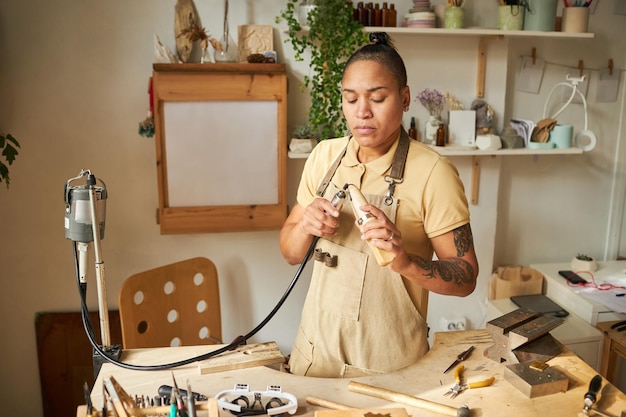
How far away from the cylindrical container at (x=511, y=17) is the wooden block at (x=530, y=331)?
1667 millimetres

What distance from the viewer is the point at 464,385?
1.49 meters

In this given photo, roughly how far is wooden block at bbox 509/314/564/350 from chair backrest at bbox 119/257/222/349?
136cm

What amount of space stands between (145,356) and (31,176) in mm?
1509

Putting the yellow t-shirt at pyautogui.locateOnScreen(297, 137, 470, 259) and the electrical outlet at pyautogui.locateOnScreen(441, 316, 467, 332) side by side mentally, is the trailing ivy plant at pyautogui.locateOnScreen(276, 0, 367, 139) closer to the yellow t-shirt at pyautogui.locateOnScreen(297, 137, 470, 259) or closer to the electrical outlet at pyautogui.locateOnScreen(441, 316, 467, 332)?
the yellow t-shirt at pyautogui.locateOnScreen(297, 137, 470, 259)

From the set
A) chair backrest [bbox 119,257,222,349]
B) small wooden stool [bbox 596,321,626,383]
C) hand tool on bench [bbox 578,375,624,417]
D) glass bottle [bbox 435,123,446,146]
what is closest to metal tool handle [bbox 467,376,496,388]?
hand tool on bench [bbox 578,375,624,417]

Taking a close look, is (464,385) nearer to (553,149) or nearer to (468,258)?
(468,258)

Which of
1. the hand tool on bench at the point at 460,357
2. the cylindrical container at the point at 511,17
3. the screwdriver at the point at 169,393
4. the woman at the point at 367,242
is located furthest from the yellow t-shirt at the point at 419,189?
the cylindrical container at the point at 511,17

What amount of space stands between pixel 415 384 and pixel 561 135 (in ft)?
6.44

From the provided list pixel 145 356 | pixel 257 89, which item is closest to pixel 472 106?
pixel 257 89

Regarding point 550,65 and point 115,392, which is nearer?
point 115,392

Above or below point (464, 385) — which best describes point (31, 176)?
above

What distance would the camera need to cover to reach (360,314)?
1715 mm

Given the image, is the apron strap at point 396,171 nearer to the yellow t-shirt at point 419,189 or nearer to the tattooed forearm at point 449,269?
the yellow t-shirt at point 419,189

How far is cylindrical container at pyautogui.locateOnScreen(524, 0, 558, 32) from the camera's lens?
277 cm
